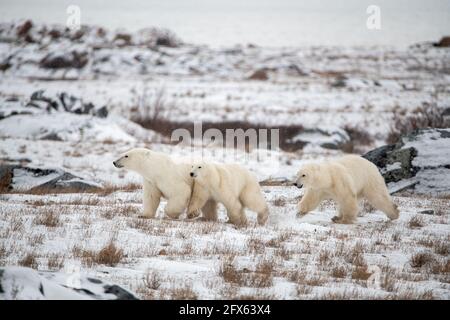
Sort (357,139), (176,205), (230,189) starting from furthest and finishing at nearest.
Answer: (357,139)
(176,205)
(230,189)

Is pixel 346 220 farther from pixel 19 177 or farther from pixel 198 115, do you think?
pixel 198 115

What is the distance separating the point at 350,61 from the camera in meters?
66.9

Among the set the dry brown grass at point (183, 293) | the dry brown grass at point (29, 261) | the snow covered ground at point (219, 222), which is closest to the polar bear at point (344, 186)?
the snow covered ground at point (219, 222)

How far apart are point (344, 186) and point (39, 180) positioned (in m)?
7.80

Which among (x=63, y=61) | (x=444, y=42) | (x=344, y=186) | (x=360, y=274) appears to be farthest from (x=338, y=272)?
(x=444, y=42)

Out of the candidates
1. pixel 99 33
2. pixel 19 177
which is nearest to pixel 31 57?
pixel 99 33

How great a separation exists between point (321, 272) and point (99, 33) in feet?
245

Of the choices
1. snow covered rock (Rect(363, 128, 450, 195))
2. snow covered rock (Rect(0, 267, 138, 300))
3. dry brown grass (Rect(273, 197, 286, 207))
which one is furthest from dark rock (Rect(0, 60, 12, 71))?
snow covered rock (Rect(0, 267, 138, 300))

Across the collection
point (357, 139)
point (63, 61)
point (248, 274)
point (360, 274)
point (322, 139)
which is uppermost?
point (63, 61)

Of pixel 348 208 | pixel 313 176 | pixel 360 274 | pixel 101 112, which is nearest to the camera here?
pixel 360 274

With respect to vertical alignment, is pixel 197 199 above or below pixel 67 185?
above

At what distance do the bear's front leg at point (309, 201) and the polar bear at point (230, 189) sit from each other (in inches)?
24.8

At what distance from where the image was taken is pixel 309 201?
372 inches

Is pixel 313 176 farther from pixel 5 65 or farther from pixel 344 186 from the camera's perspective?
pixel 5 65
